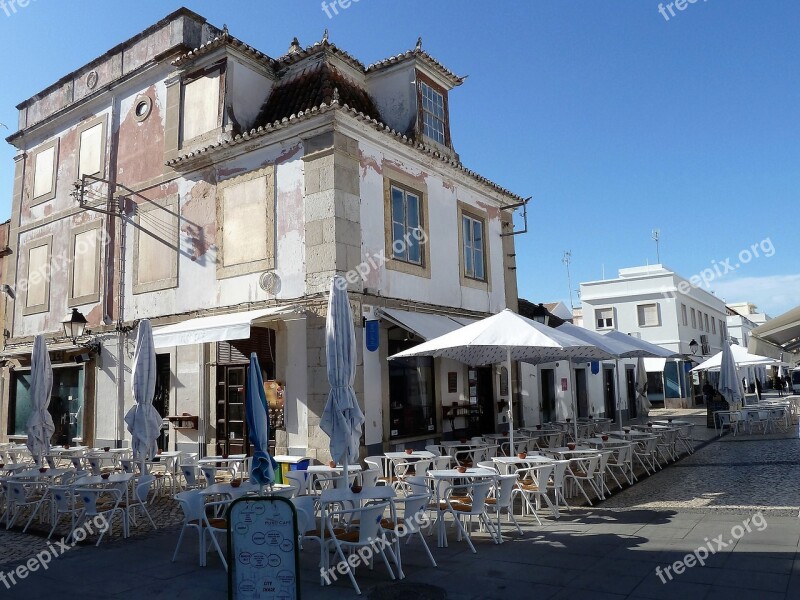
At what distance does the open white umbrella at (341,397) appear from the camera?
7535 mm

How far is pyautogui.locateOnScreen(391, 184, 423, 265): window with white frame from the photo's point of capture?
12898 mm

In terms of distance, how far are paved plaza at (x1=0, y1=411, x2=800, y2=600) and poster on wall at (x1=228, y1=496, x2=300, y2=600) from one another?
776 mm

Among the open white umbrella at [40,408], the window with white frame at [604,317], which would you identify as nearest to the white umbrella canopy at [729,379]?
the window with white frame at [604,317]

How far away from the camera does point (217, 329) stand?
10.9m

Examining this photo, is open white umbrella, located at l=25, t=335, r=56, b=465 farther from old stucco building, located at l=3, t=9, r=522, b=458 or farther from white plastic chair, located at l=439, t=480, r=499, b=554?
white plastic chair, located at l=439, t=480, r=499, b=554

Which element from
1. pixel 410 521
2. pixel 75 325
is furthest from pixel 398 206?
pixel 75 325

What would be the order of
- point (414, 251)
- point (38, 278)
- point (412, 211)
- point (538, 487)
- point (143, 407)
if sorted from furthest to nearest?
point (38, 278) < point (412, 211) < point (414, 251) < point (143, 407) < point (538, 487)

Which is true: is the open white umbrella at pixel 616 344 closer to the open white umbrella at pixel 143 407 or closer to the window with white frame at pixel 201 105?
the open white umbrella at pixel 143 407

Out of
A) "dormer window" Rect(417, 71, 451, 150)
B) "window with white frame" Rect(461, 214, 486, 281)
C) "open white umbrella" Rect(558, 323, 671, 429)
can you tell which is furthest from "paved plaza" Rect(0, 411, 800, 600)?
"dormer window" Rect(417, 71, 451, 150)

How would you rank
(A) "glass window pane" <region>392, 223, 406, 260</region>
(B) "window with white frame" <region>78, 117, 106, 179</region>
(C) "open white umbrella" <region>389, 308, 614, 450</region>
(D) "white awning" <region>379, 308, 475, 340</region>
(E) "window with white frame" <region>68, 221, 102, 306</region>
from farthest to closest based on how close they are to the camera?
(B) "window with white frame" <region>78, 117, 106, 179</region> → (E) "window with white frame" <region>68, 221, 102, 306</region> → (A) "glass window pane" <region>392, 223, 406, 260</region> → (D) "white awning" <region>379, 308, 475, 340</region> → (C) "open white umbrella" <region>389, 308, 614, 450</region>

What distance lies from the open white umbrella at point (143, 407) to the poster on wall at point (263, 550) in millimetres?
5409

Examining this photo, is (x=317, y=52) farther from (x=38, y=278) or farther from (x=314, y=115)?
(x=38, y=278)

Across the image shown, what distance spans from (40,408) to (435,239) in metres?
8.43

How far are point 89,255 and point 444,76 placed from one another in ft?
33.0
